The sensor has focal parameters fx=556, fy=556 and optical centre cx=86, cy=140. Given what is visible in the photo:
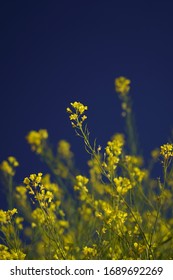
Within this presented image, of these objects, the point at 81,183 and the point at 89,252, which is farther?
the point at 81,183

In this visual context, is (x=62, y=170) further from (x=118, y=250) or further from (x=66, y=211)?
(x=118, y=250)

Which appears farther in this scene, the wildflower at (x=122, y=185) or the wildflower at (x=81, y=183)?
the wildflower at (x=81, y=183)

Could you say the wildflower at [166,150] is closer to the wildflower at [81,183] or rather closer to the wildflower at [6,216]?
the wildflower at [81,183]

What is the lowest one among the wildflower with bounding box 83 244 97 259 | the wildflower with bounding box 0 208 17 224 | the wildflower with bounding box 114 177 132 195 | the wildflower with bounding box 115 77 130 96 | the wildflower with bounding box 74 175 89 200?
the wildflower with bounding box 83 244 97 259

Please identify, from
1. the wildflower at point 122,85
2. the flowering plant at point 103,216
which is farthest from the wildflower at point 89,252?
the wildflower at point 122,85

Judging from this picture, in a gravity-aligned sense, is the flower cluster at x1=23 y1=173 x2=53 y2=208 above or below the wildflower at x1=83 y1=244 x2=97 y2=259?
above

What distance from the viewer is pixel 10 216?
6.75 feet

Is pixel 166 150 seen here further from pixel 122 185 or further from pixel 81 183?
pixel 81 183

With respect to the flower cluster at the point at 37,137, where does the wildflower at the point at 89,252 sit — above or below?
below

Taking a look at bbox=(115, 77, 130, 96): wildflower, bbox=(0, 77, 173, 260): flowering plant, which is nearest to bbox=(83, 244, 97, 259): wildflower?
bbox=(0, 77, 173, 260): flowering plant

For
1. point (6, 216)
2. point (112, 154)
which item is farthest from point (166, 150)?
point (6, 216)

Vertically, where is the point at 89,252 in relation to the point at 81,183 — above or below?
below

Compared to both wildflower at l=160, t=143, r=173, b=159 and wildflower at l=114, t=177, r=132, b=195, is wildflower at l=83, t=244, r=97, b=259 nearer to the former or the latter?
wildflower at l=114, t=177, r=132, b=195
